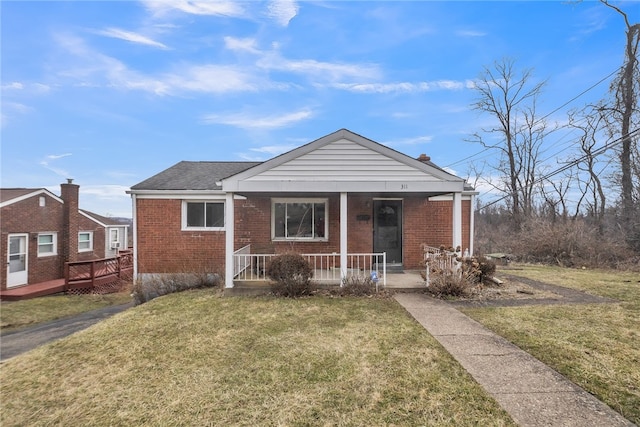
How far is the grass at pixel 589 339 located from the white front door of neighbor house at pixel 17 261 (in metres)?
20.6

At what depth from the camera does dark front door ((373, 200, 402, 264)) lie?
1065 centimetres

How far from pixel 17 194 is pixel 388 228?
1941 cm

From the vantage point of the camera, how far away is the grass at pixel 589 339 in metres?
3.39

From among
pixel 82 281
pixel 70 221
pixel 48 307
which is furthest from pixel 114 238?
pixel 48 307

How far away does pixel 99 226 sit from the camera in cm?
2123

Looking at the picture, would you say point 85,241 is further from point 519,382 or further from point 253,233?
point 519,382

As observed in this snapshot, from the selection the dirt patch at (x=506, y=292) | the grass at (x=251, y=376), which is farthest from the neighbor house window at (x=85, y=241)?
the dirt patch at (x=506, y=292)

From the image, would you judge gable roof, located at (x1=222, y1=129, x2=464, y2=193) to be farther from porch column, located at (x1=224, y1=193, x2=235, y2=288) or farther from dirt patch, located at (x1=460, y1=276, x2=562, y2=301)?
dirt patch, located at (x1=460, y1=276, x2=562, y2=301)

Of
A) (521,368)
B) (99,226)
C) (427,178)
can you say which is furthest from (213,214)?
(99,226)

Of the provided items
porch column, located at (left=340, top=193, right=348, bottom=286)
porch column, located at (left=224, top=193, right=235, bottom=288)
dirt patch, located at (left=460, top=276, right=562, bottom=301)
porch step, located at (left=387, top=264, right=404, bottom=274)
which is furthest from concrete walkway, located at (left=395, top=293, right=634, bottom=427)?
porch column, located at (left=224, top=193, right=235, bottom=288)

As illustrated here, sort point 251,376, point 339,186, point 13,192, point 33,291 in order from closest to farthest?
point 251,376 < point 339,186 < point 33,291 < point 13,192

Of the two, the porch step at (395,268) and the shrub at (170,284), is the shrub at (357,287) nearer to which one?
the porch step at (395,268)

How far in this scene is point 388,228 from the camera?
421 inches

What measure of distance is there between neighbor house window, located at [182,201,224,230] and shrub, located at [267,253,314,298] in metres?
4.16
